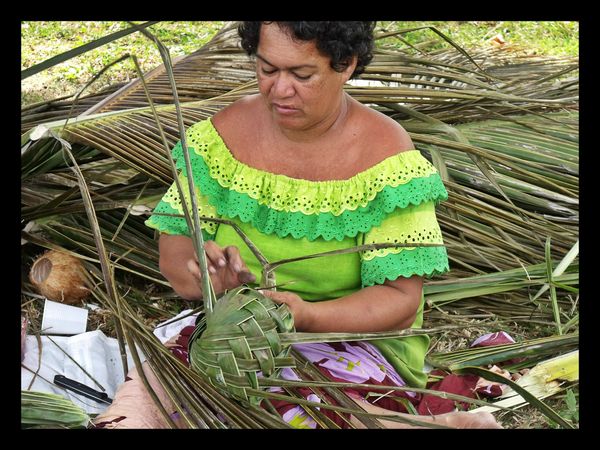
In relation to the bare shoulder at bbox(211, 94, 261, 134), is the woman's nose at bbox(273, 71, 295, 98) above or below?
above

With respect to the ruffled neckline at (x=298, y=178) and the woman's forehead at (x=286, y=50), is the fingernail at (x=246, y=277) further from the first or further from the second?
the woman's forehead at (x=286, y=50)

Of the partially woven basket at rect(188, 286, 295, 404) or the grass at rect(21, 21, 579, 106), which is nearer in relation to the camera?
the partially woven basket at rect(188, 286, 295, 404)

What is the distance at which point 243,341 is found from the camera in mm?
1593

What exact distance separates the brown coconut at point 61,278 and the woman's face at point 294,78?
1.04 m

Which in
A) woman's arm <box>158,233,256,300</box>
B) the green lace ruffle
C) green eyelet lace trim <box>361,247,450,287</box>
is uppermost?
the green lace ruffle

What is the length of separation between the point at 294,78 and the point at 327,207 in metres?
0.31

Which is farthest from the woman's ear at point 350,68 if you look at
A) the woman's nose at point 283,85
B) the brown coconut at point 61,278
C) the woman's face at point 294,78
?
the brown coconut at point 61,278

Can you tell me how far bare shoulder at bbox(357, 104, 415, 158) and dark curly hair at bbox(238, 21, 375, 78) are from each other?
0.45ft

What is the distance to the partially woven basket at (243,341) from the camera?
1602mm

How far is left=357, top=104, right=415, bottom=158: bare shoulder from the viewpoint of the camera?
76.8 inches

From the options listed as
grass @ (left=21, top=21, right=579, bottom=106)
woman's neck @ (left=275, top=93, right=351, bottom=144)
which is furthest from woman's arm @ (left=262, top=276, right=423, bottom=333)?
grass @ (left=21, top=21, right=579, bottom=106)

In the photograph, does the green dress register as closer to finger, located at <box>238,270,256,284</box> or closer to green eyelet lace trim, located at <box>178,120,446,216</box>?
green eyelet lace trim, located at <box>178,120,446,216</box>

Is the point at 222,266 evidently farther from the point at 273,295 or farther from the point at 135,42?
the point at 135,42
